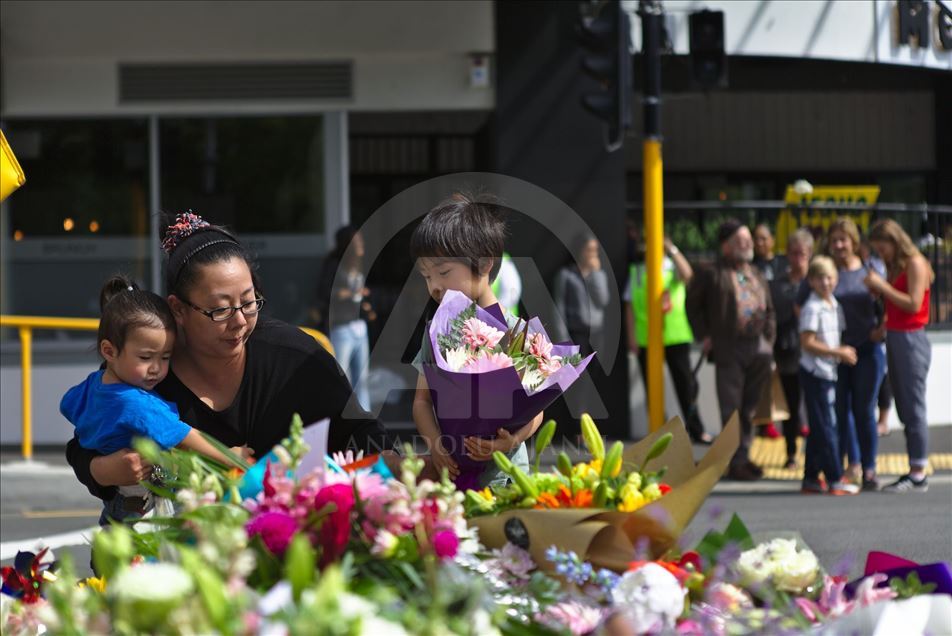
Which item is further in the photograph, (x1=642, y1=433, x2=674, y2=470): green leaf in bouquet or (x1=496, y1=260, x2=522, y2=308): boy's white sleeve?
(x1=496, y1=260, x2=522, y2=308): boy's white sleeve

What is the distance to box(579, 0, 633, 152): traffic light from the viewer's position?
962 centimetres

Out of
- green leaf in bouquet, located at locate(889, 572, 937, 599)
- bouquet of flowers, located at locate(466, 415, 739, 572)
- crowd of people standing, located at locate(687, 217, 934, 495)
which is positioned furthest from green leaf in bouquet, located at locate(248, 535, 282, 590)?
crowd of people standing, located at locate(687, 217, 934, 495)

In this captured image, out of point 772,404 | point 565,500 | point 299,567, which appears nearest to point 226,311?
point 565,500

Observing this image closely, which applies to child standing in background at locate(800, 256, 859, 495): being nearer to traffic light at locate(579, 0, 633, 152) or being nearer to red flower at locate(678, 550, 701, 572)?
traffic light at locate(579, 0, 633, 152)

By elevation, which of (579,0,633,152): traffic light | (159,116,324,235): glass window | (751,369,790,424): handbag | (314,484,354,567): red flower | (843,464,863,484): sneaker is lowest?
(843,464,863,484): sneaker

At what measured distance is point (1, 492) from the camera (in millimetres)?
9969

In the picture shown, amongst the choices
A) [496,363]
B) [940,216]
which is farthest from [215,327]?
[940,216]

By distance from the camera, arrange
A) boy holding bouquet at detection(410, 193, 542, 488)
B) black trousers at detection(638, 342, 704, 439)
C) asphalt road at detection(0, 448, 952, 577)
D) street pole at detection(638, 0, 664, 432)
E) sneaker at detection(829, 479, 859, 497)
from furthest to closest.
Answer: black trousers at detection(638, 342, 704, 439) < street pole at detection(638, 0, 664, 432) < sneaker at detection(829, 479, 859, 497) < asphalt road at detection(0, 448, 952, 577) < boy holding bouquet at detection(410, 193, 542, 488)

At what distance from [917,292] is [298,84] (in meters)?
6.06

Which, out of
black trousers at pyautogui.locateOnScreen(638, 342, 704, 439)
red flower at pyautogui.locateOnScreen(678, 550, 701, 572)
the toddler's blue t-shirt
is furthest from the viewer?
black trousers at pyautogui.locateOnScreen(638, 342, 704, 439)

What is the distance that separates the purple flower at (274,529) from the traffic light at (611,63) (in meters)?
7.90

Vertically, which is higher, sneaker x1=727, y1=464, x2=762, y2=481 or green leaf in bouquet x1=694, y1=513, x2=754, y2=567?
green leaf in bouquet x1=694, y1=513, x2=754, y2=567

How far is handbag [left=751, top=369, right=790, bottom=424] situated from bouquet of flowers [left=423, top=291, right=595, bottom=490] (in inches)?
294

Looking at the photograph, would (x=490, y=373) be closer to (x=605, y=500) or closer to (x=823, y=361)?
(x=605, y=500)
